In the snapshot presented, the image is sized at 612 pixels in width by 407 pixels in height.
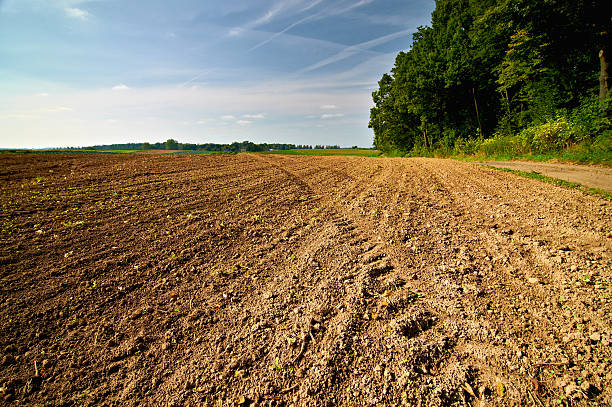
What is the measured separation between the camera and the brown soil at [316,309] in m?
2.48

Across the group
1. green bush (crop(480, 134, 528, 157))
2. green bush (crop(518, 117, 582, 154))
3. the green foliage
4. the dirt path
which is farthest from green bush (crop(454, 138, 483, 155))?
the green foliage

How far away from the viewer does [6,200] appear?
8.94 meters

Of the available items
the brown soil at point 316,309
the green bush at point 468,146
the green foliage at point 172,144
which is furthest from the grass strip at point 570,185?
the green foliage at point 172,144

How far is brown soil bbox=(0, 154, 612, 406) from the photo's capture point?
2.48 metres

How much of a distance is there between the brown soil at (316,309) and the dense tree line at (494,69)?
1762cm

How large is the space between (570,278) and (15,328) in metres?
7.67

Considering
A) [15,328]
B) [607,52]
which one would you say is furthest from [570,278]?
[607,52]

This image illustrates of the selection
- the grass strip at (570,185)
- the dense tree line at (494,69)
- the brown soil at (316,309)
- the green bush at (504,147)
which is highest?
the dense tree line at (494,69)

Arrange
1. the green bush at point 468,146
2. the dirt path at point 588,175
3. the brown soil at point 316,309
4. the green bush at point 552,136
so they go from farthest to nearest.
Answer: the green bush at point 468,146, the green bush at point 552,136, the dirt path at point 588,175, the brown soil at point 316,309

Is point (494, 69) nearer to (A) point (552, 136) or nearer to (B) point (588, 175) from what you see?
(A) point (552, 136)

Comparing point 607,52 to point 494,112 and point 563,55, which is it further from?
point 494,112

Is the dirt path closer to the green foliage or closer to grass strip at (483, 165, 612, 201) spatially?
grass strip at (483, 165, 612, 201)

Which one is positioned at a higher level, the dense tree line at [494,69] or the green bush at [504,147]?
the dense tree line at [494,69]

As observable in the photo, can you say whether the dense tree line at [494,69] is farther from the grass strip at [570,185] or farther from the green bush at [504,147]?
the grass strip at [570,185]
